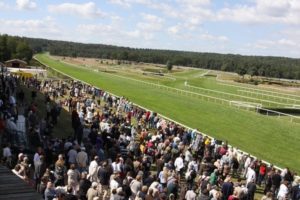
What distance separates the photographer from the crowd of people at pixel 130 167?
1250 cm

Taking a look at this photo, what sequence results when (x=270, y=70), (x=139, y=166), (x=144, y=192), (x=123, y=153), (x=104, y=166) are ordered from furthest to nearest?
(x=270, y=70) → (x=123, y=153) → (x=139, y=166) → (x=104, y=166) → (x=144, y=192)

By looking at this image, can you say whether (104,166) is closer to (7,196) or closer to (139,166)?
(139,166)

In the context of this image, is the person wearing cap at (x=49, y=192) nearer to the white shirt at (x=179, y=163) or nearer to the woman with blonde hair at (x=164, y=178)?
the woman with blonde hair at (x=164, y=178)

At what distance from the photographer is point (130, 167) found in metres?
14.9

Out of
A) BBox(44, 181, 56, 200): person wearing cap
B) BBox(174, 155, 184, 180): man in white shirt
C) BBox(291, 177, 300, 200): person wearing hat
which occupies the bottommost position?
BBox(291, 177, 300, 200): person wearing hat

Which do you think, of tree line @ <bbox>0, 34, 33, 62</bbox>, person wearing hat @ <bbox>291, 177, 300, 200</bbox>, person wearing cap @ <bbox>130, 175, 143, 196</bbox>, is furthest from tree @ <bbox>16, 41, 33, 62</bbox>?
person wearing cap @ <bbox>130, 175, 143, 196</bbox>

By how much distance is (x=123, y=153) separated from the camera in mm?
18094

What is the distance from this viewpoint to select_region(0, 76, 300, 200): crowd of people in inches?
492

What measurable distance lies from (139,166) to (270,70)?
133 metres

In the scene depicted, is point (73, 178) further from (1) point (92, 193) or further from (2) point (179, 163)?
(2) point (179, 163)

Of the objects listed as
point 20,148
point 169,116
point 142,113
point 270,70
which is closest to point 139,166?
point 20,148

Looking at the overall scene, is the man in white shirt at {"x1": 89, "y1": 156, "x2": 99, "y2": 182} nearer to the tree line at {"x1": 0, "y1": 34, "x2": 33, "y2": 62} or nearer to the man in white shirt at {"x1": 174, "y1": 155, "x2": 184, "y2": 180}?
the man in white shirt at {"x1": 174, "y1": 155, "x2": 184, "y2": 180}

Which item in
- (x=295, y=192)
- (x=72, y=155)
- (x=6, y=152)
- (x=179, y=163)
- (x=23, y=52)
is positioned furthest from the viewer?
(x=23, y=52)

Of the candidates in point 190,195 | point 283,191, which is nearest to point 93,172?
point 190,195
